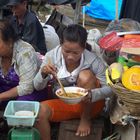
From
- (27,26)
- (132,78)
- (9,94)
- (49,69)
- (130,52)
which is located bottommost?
(9,94)

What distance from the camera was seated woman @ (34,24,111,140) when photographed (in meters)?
3.05

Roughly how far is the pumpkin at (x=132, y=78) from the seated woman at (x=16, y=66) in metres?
0.88

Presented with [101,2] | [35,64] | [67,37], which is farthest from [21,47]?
[101,2]

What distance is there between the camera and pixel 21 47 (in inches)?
130

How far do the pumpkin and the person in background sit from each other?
5.32 feet

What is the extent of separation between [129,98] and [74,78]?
724mm

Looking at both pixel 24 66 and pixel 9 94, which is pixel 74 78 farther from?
pixel 9 94

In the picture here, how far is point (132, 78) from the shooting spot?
263cm

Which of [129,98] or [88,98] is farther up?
[129,98]

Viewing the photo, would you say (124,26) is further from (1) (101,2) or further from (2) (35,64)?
(1) (101,2)

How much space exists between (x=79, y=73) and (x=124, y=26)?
794 mm

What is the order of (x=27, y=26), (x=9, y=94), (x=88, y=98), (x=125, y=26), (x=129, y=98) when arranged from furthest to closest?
1. (x=27, y=26)
2. (x=125, y=26)
3. (x=9, y=94)
4. (x=88, y=98)
5. (x=129, y=98)

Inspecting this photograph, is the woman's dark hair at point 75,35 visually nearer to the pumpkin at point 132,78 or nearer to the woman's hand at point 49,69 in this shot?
the woman's hand at point 49,69

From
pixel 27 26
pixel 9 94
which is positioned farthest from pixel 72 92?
pixel 27 26
